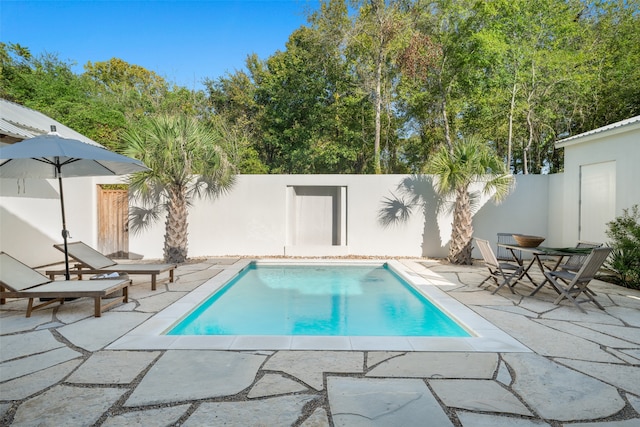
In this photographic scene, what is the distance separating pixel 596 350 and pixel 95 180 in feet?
38.1

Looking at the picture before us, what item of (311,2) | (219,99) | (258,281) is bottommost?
(258,281)

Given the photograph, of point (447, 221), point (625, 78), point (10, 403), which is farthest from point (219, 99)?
point (10, 403)

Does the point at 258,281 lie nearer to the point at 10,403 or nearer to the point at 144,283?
the point at 144,283

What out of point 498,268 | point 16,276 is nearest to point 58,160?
point 16,276

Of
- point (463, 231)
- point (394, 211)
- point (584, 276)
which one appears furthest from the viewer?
point (394, 211)

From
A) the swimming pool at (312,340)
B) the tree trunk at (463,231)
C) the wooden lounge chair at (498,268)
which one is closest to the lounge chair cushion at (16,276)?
the swimming pool at (312,340)

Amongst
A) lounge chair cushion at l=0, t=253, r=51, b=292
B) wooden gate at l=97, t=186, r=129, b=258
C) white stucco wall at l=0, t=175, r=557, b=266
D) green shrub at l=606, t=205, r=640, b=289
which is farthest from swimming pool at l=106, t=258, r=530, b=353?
wooden gate at l=97, t=186, r=129, b=258

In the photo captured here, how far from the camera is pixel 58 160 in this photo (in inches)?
225

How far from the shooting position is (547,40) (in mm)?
15000

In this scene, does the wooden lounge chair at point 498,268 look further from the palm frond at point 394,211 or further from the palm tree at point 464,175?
the palm frond at point 394,211

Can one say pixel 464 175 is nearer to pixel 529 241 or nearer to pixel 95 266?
pixel 529 241

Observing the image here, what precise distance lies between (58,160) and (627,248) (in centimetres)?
1023

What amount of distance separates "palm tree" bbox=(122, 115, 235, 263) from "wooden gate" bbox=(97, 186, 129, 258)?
11.1 inches

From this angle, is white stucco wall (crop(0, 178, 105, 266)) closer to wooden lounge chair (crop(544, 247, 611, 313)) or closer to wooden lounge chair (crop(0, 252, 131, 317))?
wooden lounge chair (crop(0, 252, 131, 317))
